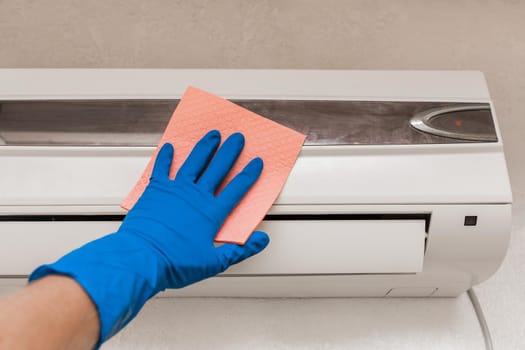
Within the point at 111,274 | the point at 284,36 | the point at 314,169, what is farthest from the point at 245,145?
the point at 284,36

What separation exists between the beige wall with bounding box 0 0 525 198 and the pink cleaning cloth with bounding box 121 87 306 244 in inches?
14.6

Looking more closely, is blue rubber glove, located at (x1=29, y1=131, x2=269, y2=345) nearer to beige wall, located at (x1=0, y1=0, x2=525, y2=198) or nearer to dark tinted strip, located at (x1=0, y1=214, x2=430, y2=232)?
dark tinted strip, located at (x1=0, y1=214, x2=430, y2=232)

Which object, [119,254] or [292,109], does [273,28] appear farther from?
[119,254]

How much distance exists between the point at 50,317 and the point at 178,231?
24cm

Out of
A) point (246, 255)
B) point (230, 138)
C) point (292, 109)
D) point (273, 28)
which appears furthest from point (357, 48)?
point (246, 255)

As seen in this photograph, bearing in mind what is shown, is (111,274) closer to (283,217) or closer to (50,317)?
(50,317)

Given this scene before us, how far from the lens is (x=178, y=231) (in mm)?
798

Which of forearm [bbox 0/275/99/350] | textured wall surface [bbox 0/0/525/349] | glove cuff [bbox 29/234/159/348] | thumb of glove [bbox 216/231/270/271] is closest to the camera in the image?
forearm [bbox 0/275/99/350]

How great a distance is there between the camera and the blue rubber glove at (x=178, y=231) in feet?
2.42

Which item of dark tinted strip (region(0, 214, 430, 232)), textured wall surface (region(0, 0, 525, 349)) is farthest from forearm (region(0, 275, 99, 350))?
textured wall surface (region(0, 0, 525, 349))

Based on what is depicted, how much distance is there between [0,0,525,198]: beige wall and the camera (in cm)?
118

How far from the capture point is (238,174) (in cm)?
83

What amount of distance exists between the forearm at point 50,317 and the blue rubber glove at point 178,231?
5cm

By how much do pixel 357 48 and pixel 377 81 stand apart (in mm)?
296
